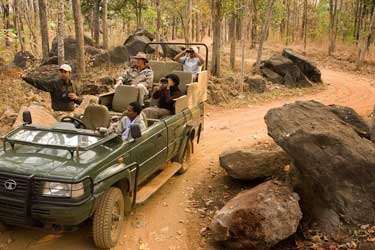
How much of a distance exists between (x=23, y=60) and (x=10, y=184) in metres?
15.5

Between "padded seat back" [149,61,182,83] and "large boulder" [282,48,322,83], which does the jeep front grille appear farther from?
"large boulder" [282,48,322,83]

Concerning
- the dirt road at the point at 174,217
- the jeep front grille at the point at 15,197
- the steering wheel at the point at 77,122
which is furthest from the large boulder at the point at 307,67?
the jeep front grille at the point at 15,197

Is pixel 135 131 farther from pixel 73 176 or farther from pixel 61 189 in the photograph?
pixel 61 189

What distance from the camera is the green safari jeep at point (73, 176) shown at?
4953 millimetres

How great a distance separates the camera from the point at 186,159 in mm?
8883

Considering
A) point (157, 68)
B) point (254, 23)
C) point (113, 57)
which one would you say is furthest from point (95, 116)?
point (254, 23)

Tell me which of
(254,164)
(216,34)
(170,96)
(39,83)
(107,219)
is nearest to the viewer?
(107,219)

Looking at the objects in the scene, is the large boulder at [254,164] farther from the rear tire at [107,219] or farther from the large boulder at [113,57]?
the large boulder at [113,57]

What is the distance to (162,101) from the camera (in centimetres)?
823

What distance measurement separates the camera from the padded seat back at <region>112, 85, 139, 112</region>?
8.41 m

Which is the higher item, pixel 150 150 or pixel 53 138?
pixel 53 138

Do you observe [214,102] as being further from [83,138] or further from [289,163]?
[83,138]

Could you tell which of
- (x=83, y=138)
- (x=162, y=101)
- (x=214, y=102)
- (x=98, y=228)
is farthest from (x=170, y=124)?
(x=214, y=102)

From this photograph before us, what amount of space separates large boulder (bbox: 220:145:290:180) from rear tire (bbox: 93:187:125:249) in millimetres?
2594
